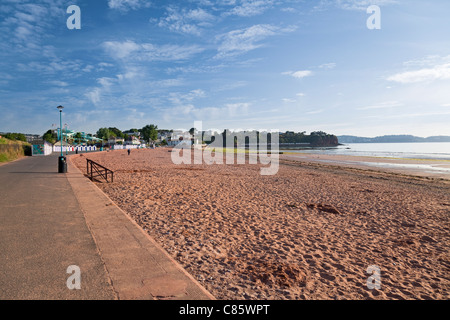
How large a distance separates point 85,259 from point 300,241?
4.32 metres

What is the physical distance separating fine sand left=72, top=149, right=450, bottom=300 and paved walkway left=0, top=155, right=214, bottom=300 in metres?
0.69

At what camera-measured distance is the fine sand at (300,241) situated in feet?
12.3

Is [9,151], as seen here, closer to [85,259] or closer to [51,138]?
[85,259]

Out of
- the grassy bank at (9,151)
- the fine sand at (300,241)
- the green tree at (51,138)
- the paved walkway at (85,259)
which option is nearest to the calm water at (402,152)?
the fine sand at (300,241)

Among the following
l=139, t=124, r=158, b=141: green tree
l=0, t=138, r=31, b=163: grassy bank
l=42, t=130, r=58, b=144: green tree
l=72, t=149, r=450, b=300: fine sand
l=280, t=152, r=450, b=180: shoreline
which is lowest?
l=72, t=149, r=450, b=300: fine sand

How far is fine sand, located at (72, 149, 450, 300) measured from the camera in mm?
3748

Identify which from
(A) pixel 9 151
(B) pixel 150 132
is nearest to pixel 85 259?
(A) pixel 9 151

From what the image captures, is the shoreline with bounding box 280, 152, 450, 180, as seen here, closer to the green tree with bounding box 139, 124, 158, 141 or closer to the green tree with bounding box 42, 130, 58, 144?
the green tree with bounding box 42, 130, 58, 144

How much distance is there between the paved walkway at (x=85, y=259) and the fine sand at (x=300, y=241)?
686mm

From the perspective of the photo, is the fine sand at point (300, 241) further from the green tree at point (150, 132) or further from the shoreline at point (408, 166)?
the green tree at point (150, 132)

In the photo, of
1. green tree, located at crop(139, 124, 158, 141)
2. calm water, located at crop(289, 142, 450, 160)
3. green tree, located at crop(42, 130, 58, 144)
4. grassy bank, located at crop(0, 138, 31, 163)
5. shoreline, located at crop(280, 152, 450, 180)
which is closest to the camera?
shoreline, located at crop(280, 152, 450, 180)

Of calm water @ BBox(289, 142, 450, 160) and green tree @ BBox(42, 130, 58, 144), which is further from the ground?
green tree @ BBox(42, 130, 58, 144)

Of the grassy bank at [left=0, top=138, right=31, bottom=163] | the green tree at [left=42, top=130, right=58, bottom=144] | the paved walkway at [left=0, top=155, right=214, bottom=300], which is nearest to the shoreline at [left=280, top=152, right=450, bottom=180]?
the paved walkway at [left=0, top=155, right=214, bottom=300]
